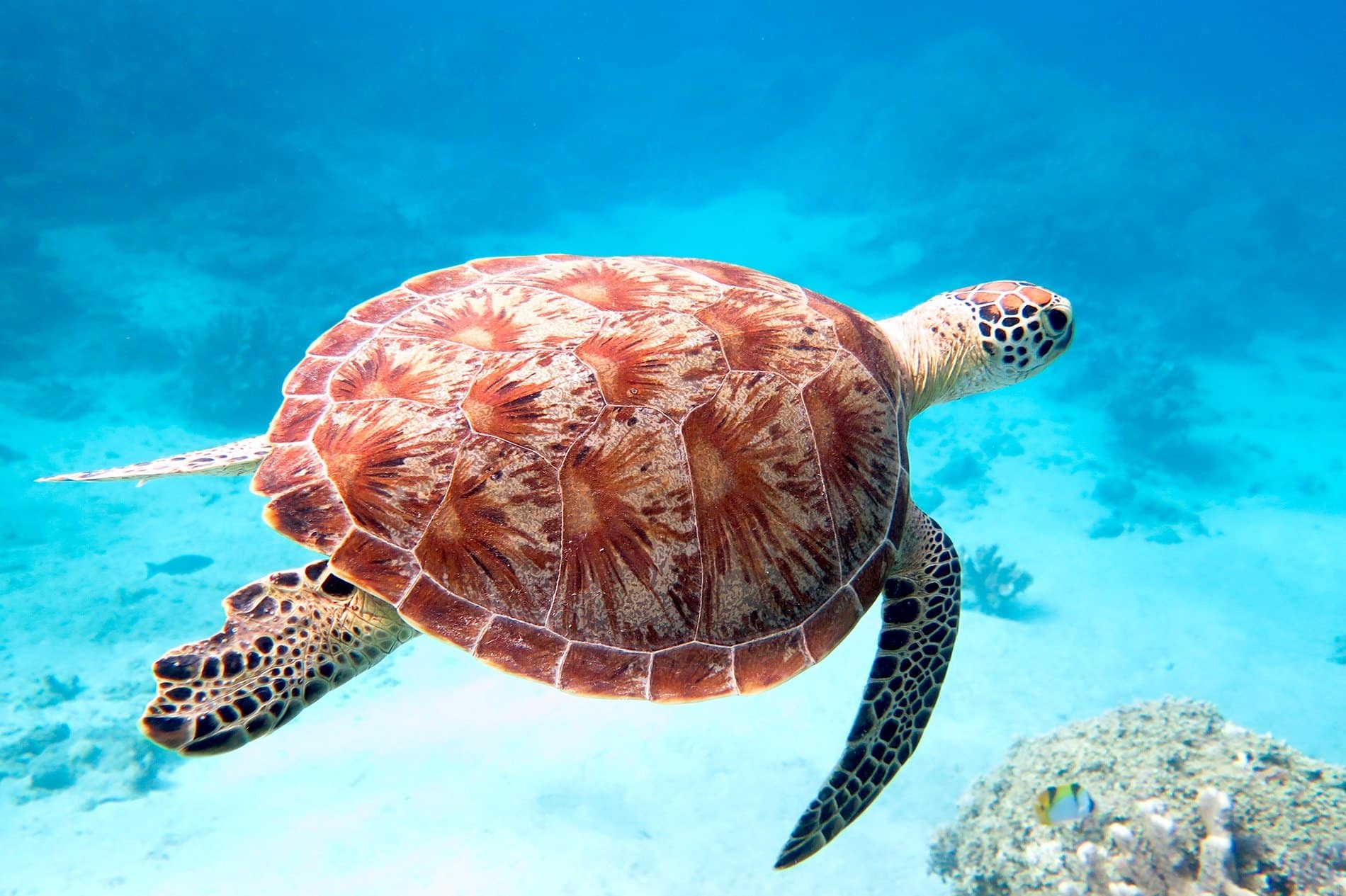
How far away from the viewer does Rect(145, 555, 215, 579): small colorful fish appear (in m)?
10.7

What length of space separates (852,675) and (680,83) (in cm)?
4293

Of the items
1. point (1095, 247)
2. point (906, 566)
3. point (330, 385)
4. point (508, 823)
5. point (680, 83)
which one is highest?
point (680, 83)

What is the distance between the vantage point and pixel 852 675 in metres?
7.94

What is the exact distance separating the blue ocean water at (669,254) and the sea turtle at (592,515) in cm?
419

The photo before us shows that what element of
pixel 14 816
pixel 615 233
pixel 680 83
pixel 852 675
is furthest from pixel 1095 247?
pixel 14 816

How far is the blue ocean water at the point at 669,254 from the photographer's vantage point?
6535 millimetres

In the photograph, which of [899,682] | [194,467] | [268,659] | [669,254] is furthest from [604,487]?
[669,254]

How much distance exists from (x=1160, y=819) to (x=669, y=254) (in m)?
23.3

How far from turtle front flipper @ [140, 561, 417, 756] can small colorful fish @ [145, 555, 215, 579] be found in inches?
407

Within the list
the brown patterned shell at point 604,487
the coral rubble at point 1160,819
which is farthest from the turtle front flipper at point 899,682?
the coral rubble at point 1160,819

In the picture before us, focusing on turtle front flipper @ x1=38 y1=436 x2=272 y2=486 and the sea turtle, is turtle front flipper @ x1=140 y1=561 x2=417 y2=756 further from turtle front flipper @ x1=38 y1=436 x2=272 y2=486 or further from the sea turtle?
turtle front flipper @ x1=38 y1=436 x2=272 y2=486

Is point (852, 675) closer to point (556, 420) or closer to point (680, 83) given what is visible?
point (556, 420)

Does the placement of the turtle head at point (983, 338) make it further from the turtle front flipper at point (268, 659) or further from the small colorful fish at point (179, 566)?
the small colorful fish at point (179, 566)

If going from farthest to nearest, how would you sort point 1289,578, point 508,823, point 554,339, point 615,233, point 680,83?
1. point 680,83
2. point 615,233
3. point 1289,578
4. point 508,823
5. point 554,339
